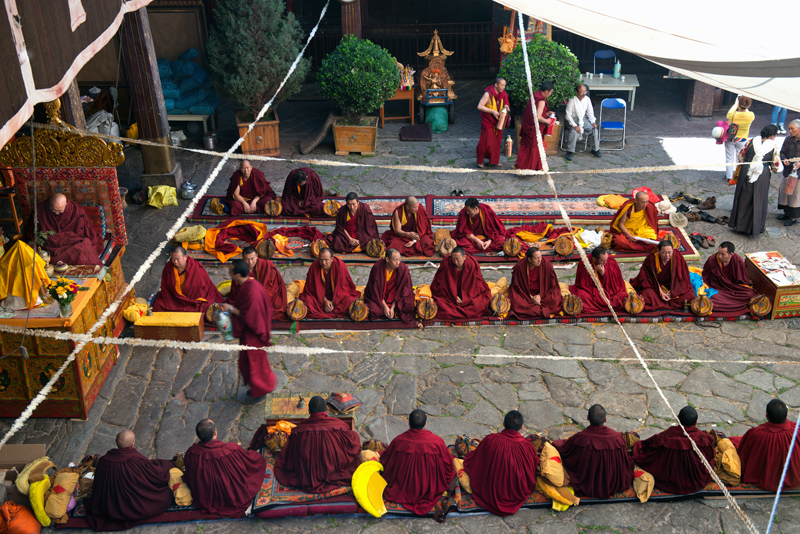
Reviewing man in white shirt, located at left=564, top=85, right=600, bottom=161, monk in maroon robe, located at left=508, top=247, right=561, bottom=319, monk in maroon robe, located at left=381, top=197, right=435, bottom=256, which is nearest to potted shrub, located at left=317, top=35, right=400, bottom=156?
man in white shirt, located at left=564, top=85, right=600, bottom=161

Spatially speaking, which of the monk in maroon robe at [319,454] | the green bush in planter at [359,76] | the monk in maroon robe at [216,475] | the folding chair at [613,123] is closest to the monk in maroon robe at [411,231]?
the green bush in planter at [359,76]

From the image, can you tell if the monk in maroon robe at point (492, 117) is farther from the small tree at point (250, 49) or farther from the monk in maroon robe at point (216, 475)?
the monk in maroon robe at point (216, 475)

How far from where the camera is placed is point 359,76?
14508 millimetres

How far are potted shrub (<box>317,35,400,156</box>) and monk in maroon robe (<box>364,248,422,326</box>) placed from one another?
223 inches

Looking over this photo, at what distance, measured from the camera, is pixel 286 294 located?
10062mm

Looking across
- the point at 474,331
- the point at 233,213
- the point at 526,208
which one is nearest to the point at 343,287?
the point at 474,331

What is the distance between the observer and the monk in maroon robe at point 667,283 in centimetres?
1010

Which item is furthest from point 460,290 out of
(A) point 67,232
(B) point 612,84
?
(B) point 612,84

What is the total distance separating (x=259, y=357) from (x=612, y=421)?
12.7ft

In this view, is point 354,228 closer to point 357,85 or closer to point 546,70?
point 357,85

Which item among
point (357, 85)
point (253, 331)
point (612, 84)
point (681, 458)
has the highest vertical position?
point (357, 85)

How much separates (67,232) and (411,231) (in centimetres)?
476

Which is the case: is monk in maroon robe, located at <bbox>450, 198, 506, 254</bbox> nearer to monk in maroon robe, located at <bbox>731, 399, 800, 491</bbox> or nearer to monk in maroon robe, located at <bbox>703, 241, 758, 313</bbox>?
monk in maroon robe, located at <bbox>703, 241, 758, 313</bbox>

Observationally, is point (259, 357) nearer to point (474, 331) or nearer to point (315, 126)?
point (474, 331)
